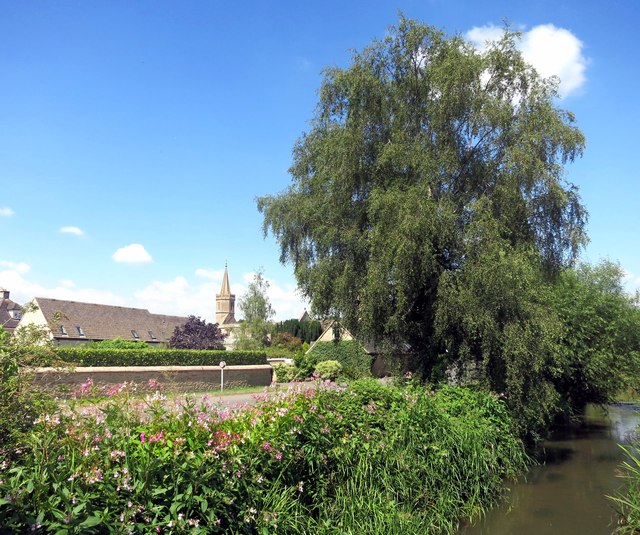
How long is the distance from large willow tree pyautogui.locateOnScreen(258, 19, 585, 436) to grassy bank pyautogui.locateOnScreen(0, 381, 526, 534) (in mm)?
3748

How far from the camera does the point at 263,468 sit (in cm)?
634

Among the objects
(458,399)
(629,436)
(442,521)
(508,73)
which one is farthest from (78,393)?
(629,436)

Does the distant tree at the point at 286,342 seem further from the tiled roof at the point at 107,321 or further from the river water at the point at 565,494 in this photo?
the river water at the point at 565,494

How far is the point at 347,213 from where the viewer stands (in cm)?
1617

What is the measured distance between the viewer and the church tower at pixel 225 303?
108m

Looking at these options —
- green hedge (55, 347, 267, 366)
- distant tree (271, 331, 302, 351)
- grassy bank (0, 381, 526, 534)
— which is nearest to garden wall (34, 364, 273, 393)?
green hedge (55, 347, 267, 366)

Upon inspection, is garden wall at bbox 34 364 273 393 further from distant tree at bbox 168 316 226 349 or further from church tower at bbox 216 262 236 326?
church tower at bbox 216 262 236 326

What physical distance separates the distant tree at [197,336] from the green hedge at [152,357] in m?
16.2

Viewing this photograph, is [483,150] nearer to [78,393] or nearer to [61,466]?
[78,393]

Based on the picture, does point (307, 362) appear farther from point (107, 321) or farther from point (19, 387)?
point (107, 321)

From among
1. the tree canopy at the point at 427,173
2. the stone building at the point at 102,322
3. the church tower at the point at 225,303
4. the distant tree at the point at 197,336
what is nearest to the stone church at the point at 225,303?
the church tower at the point at 225,303

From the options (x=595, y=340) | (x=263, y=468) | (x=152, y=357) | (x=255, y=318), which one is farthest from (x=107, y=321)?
(x=263, y=468)

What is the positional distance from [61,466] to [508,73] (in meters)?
14.9

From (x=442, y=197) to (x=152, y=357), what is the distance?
53.9ft
